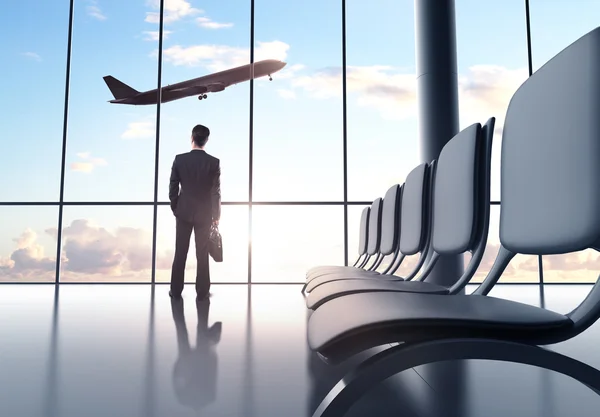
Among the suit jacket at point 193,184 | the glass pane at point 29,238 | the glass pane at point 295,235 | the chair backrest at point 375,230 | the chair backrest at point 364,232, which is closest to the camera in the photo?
the chair backrest at point 375,230

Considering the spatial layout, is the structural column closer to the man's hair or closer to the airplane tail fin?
the man's hair

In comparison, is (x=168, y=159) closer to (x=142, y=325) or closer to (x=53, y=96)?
(x=53, y=96)

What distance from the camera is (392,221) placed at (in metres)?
2.53

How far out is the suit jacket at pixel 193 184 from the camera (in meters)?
4.25

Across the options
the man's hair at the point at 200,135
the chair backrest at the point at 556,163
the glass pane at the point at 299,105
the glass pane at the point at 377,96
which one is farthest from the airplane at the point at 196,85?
the chair backrest at the point at 556,163

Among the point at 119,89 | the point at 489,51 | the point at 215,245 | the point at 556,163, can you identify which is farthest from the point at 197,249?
the point at 119,89

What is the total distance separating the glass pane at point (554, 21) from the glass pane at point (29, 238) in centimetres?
712

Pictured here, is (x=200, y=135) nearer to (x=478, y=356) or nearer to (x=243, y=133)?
(x=243, y=133)

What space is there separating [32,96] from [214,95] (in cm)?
275

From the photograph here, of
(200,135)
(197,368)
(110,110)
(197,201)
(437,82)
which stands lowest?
(197,368)

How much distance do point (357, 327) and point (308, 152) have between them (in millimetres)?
5714

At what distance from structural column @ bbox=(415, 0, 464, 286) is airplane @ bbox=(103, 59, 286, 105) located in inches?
87.4

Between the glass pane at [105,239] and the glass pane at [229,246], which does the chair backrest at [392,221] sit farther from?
the glass pane at [105,239]

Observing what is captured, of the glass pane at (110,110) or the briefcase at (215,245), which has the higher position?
the glass pane at (110,110)
